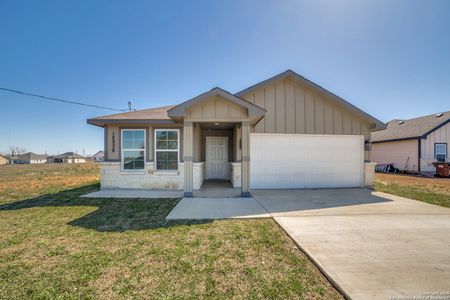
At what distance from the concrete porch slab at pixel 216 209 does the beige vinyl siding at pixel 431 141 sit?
57.6 feet

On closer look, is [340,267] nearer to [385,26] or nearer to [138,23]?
[385,26]

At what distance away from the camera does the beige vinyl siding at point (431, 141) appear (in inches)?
615

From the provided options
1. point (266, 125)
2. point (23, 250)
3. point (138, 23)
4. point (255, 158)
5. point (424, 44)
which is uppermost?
point (138, 23)

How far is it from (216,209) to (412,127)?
21522 mm

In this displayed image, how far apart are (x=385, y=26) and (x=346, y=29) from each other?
5.95 ft

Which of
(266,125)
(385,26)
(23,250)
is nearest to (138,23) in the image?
(266,125)

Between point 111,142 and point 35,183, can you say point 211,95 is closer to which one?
point 111,142

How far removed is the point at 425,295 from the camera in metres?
2.20

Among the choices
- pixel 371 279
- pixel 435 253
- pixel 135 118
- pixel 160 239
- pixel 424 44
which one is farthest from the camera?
pixel 424 44

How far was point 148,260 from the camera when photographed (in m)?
2.97

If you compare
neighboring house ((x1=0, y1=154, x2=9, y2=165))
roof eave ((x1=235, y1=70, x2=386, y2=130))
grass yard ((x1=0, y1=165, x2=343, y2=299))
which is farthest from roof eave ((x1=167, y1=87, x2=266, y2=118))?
neighboring house ((x1=0, y1=154, x2=9, y2=165))

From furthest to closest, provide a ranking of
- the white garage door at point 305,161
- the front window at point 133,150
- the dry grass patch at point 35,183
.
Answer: the white garage door at point 305,161 → the front window at point 133,150 → the dry grass patch at point 35,183

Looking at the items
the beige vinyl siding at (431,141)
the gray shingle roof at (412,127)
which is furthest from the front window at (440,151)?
the gray shingle roof at (412,127)

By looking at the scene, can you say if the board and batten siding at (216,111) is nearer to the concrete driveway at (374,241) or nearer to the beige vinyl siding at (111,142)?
the concrete driveway at (374,241)
